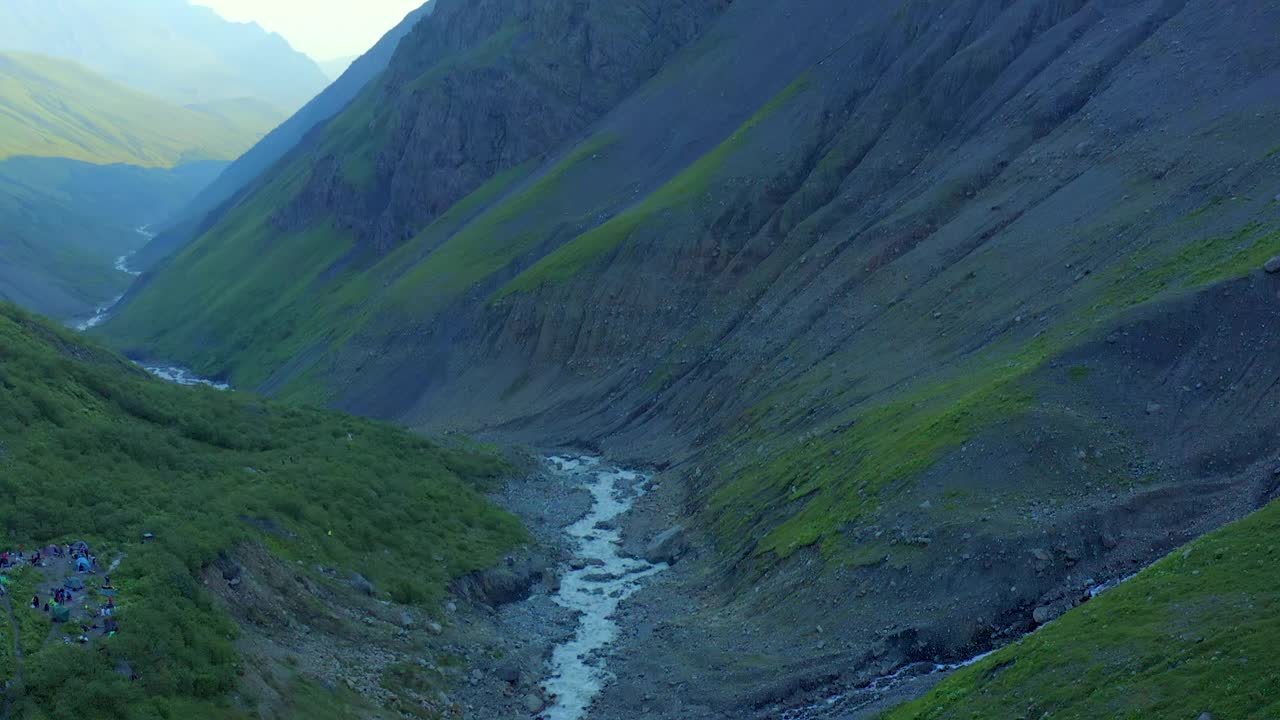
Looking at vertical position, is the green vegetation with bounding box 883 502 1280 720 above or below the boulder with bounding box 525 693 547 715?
below

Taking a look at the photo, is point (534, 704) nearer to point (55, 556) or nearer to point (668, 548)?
point (55, 556)

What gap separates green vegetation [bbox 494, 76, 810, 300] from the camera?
127 m

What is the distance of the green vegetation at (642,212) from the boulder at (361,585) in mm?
71186

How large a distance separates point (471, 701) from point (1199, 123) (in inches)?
2562

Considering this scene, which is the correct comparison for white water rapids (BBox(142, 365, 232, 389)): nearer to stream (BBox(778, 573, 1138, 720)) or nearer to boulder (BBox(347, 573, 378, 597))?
boulder (BBox(347, 573, 378, 597))

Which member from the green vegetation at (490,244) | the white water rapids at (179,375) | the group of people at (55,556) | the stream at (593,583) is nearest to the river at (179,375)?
the white water rapids at (179,375)

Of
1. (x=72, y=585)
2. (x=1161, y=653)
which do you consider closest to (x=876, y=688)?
(x=1161, y=653)

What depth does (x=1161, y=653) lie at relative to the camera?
3694 cm

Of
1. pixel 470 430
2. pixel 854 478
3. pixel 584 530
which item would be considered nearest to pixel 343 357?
pixel 470 430

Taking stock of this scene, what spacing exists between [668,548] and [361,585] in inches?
889

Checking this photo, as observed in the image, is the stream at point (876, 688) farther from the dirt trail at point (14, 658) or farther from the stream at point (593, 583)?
the dirt trail at point (14, 658)

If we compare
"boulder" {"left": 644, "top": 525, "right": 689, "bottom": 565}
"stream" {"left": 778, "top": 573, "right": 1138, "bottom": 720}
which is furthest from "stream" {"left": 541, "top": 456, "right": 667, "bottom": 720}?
"stream" {"left": 778, "top": 573, "right": 1138, "bottom": 720}

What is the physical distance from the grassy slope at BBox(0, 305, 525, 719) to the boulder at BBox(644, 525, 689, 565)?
31.5ft

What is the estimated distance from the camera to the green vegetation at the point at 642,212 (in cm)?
12700
